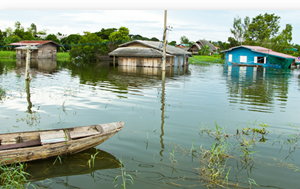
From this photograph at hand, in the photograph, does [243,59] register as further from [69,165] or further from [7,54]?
[7,54]

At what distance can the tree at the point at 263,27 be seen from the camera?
5672 centimetres

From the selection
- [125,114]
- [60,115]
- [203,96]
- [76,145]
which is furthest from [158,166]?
[203,96]

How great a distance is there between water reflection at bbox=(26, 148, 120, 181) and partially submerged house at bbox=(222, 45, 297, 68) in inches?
1530

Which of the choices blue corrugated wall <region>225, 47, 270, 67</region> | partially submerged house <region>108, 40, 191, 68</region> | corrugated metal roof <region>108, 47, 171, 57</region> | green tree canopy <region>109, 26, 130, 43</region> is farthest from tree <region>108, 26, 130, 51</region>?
blue corrugated wall <region>225, 47, 270, 67</region>

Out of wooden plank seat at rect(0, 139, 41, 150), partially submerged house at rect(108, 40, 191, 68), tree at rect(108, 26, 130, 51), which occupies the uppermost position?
tree at rect(108, 26, 130, 51)

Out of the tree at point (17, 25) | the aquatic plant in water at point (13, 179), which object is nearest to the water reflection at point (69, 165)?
the aquatic plant in water at point (13, 179)

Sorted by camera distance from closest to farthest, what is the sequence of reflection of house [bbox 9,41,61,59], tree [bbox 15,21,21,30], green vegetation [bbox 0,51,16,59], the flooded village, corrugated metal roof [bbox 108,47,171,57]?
the flooded village, corrugated metal roof [bbox 108,47,171,57], reflection of house [bbox 9,41,61,59], green vegetation [bbox 0,51,16,59], tree [bbox 15,21,21,30]

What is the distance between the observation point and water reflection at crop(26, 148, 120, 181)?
494 cm

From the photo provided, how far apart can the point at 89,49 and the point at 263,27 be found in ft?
132

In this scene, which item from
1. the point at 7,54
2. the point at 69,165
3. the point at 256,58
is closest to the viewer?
the point at 69,165

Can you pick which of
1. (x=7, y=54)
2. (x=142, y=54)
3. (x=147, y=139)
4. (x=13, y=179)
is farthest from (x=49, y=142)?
(x=7, y=54)

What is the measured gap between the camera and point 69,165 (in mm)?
5266

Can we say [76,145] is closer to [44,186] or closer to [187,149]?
[44,186]

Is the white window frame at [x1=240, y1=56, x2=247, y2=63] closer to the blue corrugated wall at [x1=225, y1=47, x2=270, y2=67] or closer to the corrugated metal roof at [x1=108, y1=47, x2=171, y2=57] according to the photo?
the blue corrugated wall at [x1=225, y1=47, x2=270, y2=67]
